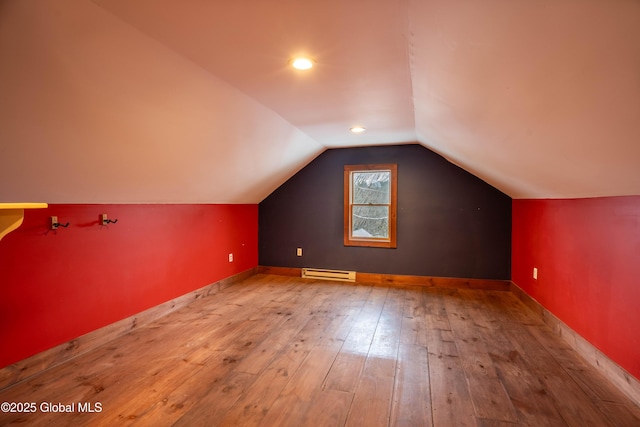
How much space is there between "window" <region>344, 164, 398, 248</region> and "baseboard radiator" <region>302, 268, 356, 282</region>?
450 millimetres

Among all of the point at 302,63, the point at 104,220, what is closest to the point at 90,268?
the point at 104,220

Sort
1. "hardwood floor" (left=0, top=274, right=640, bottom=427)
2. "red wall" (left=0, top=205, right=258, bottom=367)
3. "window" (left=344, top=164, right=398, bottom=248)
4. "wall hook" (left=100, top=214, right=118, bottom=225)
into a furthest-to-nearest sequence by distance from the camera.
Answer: "window" (left=344, top=164, right=398, bottom=248), "wall hook" (left=100, top=214, right=118, bottom=225), "red wall" (left=0, top=205, right=258, bottom=367), "hardwood floor" (left=0, top=274, right=640, bottom=427)

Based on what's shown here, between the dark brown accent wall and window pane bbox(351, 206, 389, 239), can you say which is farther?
window pane bbox(351, 206, 389, 239)

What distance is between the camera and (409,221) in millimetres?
4676

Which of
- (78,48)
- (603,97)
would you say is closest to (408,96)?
(603,97)

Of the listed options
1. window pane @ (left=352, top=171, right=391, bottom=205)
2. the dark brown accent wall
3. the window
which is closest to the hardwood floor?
the dark brown accent wall

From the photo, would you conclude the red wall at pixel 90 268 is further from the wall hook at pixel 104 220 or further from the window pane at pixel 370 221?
the window pane at pixel 370 221

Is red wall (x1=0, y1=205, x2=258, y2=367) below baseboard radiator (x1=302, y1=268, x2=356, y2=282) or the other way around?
the other way around

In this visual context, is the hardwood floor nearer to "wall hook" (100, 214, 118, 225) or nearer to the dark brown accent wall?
"wall hook" (100, 214, 118, 225)

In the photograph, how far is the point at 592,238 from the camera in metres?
2.48

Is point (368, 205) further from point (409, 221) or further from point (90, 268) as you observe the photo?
point (90, 268)

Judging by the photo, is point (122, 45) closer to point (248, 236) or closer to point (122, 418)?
point (122, 418)

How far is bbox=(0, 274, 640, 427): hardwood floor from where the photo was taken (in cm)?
181

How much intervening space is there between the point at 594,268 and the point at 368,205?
2860 mm
